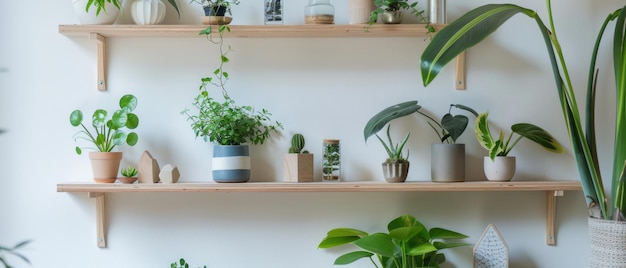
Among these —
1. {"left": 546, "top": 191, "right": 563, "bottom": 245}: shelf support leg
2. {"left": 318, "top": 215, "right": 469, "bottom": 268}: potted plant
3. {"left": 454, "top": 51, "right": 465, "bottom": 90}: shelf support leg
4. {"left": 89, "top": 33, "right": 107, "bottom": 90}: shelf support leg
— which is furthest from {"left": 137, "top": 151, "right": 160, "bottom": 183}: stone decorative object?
{"left": 546, "top": 191, "right": 563, "bottom": 245}: shelf support leg

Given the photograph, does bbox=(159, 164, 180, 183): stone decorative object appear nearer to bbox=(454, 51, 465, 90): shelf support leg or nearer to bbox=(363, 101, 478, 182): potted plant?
bbox=(363, 101, 478, 182): potted plant

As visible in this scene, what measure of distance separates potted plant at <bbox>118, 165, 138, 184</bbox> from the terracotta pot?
0.04 meters

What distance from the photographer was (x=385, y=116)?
212cm

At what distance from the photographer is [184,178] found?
7.56ft

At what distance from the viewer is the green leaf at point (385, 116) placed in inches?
82.6

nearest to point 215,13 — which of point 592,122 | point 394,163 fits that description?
point 394,163

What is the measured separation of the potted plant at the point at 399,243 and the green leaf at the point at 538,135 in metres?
0.42

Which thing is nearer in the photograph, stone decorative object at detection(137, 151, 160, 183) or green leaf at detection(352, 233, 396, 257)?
green leaf at detection(352, 233, 396, 257)

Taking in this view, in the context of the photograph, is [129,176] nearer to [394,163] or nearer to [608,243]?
[394,163]

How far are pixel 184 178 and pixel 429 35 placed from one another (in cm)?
106

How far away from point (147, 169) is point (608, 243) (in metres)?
1.58

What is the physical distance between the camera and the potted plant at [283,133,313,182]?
2.18 m

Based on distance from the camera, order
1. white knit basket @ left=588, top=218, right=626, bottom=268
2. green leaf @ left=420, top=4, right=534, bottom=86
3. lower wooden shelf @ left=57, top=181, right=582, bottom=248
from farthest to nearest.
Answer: lower wooden shelf @ left=57, top=181, right=582, bottom=248 < white knit basket @ left=588, top=218, right=626, bottom=268 < green leaf @ left=420, top=4, right=534, bottom=86

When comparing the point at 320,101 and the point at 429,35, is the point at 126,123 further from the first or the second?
the point at 429,35
